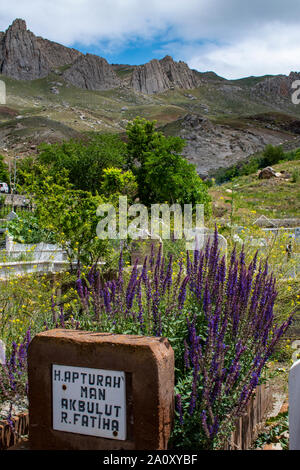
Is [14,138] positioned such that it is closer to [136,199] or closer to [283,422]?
[136,199]

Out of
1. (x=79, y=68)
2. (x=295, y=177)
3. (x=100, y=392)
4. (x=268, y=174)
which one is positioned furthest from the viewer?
(x=79, y=68)

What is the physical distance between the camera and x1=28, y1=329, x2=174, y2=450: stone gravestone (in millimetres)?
2527

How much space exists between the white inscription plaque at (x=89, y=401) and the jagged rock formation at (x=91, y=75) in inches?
6379

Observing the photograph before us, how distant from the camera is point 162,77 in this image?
17675 centimetres

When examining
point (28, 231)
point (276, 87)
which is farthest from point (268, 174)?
point (276, 87)

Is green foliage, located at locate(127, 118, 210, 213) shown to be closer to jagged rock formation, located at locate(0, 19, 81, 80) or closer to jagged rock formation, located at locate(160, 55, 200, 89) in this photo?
jagged rock formation, located at locate(0, 19, 81, 80)

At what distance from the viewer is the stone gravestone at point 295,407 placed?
2.59 m

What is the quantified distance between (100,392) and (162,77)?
18469 centimetres

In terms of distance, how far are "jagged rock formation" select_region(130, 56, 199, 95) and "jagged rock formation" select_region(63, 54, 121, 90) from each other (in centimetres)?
821

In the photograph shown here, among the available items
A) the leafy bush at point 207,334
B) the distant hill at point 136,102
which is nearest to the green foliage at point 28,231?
the leafy bush at point 207,334

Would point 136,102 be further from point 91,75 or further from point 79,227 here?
point 79,227

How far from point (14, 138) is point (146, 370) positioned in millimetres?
76181

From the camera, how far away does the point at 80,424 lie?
2.64 meters
